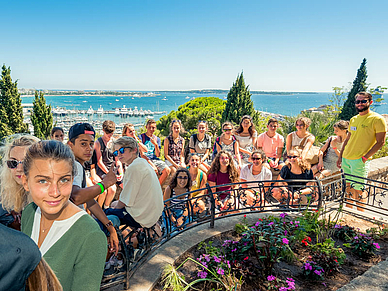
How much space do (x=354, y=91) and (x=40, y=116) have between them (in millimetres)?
31176

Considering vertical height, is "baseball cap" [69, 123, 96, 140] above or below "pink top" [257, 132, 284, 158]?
above

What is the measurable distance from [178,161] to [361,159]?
4.01 m

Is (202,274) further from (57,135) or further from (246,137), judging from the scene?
(246,137)

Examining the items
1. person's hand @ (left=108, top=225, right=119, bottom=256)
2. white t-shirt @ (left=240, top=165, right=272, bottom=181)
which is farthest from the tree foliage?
person's hand @ (left=108, top=225, right=119, bottom=256)

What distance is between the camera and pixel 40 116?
29234 mm

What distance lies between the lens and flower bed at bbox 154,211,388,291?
114 inches

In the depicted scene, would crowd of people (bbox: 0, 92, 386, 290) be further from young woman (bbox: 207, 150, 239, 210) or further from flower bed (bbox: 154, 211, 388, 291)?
flower bed (bbox: 154, 211, 388, 291)

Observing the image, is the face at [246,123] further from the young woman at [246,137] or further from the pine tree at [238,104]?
the pine tree at [238,104]

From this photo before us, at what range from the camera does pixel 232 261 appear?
3.21 meters

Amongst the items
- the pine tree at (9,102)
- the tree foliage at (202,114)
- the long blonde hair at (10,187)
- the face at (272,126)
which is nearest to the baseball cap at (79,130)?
the long blonde hair at (10,187)

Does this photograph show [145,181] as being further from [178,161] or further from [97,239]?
[178,161]

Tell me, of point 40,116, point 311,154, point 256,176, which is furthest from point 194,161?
→ point 40,116

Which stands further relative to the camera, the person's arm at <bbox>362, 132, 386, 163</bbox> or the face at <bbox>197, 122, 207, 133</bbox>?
the face at <bbox>197, 122, 207, 133</bbox>

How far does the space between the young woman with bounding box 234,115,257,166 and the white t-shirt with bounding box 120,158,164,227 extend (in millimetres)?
3767
